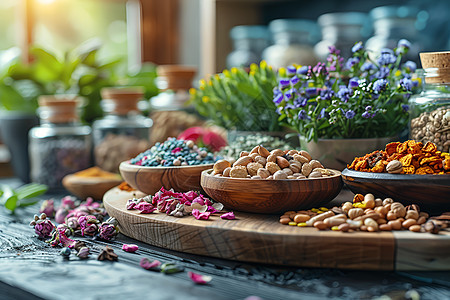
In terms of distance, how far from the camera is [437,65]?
2.99ft

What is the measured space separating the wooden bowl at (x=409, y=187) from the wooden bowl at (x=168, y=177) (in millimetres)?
286

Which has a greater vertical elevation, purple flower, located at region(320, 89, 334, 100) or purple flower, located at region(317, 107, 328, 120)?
purple flower, located at region(320, 89, 334, 100)

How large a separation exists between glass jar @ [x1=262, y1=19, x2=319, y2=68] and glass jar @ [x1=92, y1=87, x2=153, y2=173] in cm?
39

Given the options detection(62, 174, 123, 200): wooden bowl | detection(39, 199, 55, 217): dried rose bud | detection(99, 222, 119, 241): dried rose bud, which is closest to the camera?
detection(99, 222, 119, 241): dried rose bud

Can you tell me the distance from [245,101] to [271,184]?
426mm

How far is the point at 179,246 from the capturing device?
31.2 inches

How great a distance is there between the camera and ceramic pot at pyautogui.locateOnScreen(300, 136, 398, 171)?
1.00 meters

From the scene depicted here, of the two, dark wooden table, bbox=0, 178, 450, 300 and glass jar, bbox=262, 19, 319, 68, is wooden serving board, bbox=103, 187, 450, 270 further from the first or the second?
glass jar, bbox=262, 19, 319, 68

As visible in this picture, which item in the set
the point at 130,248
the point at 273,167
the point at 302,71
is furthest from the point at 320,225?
the point at 302,71

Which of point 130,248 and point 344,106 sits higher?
point 344,106

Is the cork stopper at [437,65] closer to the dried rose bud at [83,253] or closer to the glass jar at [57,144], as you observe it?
the dried rose bud at [83,253]

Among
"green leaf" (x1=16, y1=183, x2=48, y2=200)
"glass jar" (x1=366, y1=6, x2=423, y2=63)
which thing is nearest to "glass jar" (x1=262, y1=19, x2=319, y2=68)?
"glass jar" (x1=366, y1=6, x2=423, y2=63)

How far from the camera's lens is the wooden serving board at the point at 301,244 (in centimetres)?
69

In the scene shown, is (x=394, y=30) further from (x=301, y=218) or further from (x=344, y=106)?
(x=301, y=218)
